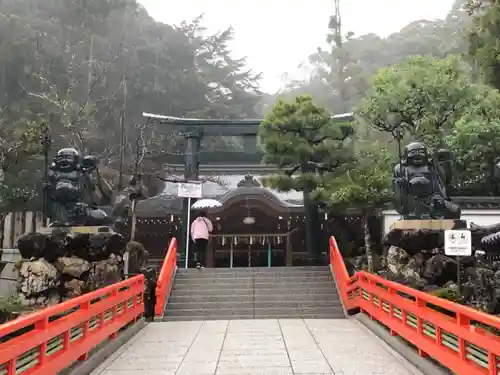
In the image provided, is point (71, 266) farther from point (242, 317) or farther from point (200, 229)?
point (200, 229)

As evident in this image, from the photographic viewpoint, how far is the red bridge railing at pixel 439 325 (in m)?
4.15

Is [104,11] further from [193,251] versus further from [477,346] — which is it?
[477,346]

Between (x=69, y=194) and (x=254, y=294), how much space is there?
4676mm

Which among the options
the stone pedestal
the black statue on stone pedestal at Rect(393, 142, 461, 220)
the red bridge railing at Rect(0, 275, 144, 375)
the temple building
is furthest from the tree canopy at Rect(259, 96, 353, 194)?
the red bridge railing at Rect(0, 275, 144, 375)

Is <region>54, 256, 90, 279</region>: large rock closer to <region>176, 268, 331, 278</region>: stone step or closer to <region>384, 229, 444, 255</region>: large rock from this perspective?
<region>176, 268, 331, 278</region>: stone step

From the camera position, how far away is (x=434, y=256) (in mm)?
9008

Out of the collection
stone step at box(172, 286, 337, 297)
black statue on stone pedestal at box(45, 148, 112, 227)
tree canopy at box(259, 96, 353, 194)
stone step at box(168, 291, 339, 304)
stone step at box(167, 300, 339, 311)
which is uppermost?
tree canopy at box(259, 96, 353, 194)

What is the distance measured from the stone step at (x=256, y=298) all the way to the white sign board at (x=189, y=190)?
438 cm

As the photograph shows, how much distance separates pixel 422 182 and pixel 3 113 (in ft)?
68.2

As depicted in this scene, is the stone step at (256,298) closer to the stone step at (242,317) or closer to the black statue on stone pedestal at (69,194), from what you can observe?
the stone step at (242,317)

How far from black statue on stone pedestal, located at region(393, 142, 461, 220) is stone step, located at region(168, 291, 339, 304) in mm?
2680

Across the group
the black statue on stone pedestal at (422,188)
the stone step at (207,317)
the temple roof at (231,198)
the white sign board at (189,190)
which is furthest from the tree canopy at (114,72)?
the black statue on stone pedestal at (422,188)

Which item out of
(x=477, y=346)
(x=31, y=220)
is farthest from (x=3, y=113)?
(x=477, y=346)

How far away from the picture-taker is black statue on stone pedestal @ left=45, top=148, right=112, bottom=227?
9.58 metres
